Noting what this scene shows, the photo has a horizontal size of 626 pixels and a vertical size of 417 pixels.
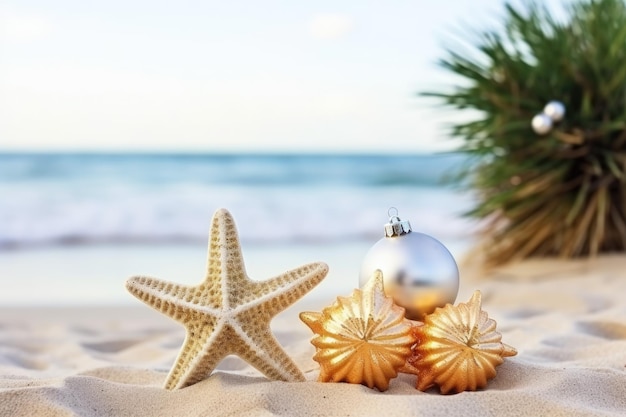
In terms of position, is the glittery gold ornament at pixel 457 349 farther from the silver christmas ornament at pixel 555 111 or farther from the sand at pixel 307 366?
the silver christmas ornament at pixel 555 111

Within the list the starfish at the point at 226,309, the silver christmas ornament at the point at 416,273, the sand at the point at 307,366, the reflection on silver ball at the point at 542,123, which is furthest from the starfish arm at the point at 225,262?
the reflection on silver ball at the point at 542,123

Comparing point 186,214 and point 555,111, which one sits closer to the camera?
point 555,111

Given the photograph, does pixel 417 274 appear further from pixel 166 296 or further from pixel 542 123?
pixel 542 123

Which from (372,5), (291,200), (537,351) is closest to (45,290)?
(537,351)

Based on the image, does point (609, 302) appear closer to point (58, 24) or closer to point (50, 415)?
point (50, 415)

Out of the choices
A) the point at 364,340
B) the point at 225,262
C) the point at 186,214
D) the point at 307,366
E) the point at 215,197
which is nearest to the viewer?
the point at 364,340

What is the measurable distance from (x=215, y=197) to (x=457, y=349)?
39.5 ft

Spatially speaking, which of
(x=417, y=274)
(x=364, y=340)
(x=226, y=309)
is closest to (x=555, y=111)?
(x=417, y=274)

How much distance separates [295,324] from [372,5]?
11163 mm

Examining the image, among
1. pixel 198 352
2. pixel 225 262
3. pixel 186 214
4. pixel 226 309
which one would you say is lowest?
pixel 186 214

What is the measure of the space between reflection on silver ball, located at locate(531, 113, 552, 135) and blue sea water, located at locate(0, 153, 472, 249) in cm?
60

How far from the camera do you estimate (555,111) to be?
4129 millimetres

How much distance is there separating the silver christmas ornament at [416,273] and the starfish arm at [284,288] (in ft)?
0.67

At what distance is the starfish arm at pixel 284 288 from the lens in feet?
6.57
